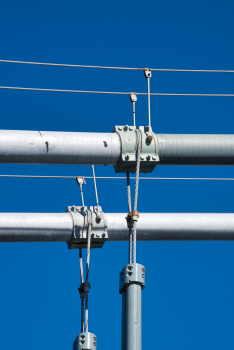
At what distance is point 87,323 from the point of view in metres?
8.97

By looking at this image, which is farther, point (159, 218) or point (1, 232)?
point (159, 218)

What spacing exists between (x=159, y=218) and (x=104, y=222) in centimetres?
92

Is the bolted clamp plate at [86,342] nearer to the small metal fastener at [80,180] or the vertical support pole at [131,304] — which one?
the vertical support pole at [131,304]

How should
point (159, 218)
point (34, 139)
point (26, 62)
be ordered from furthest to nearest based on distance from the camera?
point (159, 218)
point (26, 62)
point (34, 139)

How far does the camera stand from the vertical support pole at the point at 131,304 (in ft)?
23.8

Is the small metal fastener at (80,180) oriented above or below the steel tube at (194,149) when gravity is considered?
above

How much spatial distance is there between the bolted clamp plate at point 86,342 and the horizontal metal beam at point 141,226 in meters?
1.85

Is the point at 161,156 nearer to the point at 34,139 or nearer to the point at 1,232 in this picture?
the point at 34,139

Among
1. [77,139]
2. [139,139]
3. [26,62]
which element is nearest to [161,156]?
[139,139]

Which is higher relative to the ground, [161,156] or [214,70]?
[214,70]

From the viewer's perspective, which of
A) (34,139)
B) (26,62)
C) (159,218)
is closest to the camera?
(34,139)

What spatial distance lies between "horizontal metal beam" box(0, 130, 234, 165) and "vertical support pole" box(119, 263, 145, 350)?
1.69 m

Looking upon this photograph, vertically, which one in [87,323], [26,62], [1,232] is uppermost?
[26,62]

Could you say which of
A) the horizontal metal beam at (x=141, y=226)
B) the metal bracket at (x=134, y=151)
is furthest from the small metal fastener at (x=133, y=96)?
the horizontal metal beam at (x=141, y=226)
